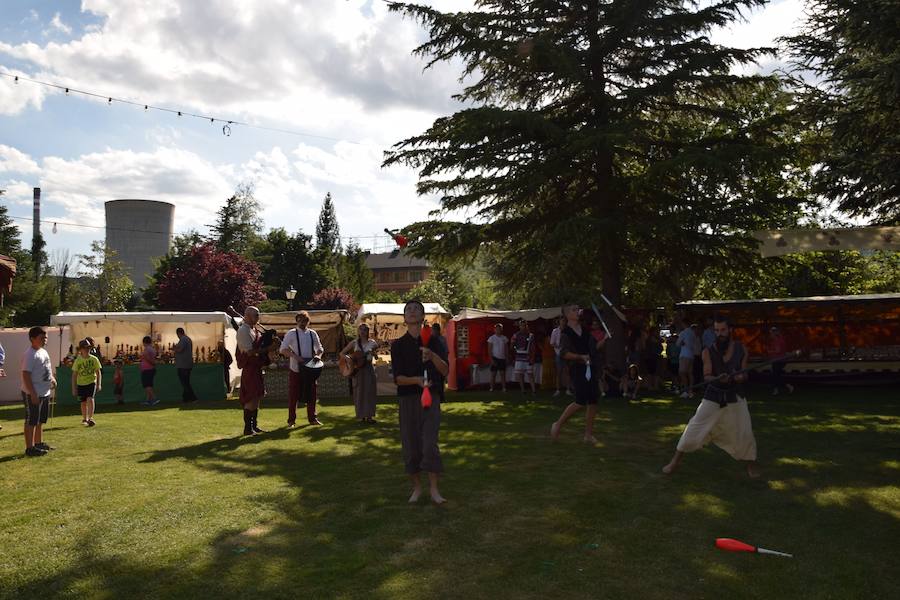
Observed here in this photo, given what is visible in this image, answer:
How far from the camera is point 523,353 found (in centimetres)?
1783

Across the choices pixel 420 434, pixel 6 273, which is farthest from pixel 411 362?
pixel 6 273

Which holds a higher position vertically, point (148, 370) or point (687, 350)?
point (687, 350)

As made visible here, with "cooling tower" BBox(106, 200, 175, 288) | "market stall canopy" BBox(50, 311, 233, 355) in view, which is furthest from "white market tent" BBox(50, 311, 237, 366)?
"cooling tower" BBox(106, 200, 175, 288)

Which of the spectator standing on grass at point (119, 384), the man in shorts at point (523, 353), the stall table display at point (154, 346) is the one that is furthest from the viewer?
the man in shorts at point (523, 353)

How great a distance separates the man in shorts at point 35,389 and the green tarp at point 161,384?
26.4 ft

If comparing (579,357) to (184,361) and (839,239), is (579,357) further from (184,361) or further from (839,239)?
(184,361)

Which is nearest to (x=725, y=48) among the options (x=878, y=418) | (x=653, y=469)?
(x=878, y=418)

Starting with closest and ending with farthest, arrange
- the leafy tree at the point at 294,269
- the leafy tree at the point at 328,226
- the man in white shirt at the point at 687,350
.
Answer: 1. the man in white shirt at the point at 687,350
2. the leafy tree at the point at 294,269
3. the leafy tree at the point at 328,226

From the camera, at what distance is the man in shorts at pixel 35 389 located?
9.15 meters

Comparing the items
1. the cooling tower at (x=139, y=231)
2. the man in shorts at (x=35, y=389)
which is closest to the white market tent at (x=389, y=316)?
the man in shorts at (x=35, y=389)

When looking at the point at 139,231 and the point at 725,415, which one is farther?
the point at 139,231

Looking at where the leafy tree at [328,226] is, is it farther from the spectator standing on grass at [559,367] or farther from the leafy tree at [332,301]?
the spectator standing on grass at [559,367]

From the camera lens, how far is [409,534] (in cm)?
554

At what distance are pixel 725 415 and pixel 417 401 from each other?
3.58m
